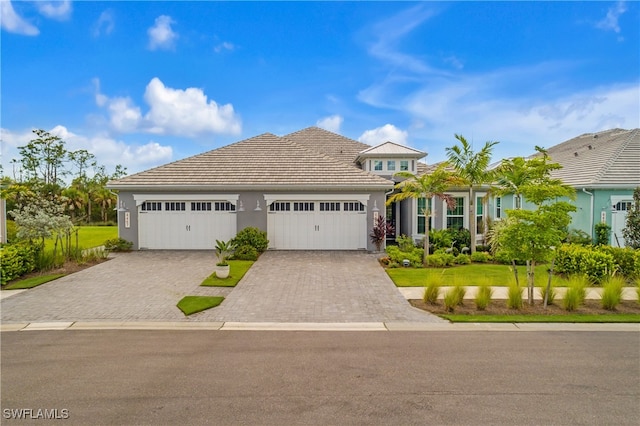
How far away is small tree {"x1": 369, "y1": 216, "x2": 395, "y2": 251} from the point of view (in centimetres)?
1704

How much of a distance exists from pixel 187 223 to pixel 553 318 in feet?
50.9

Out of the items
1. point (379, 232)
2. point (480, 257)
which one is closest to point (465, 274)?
point (480, 257)

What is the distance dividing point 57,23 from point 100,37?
154cm

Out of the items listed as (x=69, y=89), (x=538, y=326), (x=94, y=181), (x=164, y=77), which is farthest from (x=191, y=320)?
(x=94, y=181)

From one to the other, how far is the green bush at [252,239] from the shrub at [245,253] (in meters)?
0.49

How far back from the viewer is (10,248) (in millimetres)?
12312

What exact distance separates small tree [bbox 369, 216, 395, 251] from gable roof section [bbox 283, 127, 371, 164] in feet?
22.8

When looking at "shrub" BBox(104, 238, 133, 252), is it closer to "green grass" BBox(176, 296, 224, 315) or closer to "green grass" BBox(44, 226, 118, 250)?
"green grass" BBox(44, 226, 118, 250)

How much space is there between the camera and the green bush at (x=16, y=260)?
1154 centimetres

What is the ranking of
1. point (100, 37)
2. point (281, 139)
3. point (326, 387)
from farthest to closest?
point (281, 139) → point (100, 37) → point (326, 387)

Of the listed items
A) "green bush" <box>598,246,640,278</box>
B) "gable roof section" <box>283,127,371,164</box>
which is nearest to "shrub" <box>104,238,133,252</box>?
"gable roof section" <box>283,127,371,164</box>

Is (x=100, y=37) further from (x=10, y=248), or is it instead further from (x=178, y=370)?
(x=178, y=370)

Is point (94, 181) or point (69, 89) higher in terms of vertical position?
point (69, 89)

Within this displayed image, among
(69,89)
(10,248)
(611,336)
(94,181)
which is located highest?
(69,89)
